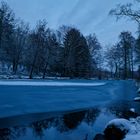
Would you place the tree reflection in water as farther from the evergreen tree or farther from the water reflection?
the evergreen tree

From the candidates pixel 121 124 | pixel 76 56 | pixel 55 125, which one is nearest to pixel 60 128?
pixel 55 125

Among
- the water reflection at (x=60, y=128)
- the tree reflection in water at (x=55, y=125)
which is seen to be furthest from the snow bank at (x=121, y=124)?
the tree reflection in water at (x=55, y=125)

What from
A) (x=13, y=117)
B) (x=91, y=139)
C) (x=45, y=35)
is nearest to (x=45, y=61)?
(x=45, y=35)

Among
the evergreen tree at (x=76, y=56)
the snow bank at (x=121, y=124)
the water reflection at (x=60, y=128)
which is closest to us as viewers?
the snow bank at (x=121, y=124)

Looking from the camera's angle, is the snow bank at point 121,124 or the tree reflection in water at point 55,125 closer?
the snow bank at point 121,124

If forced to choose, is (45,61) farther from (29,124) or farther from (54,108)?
(29,124)

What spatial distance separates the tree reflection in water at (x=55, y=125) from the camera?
403 inches

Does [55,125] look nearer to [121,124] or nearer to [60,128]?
[60,128]

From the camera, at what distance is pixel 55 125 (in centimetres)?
1228

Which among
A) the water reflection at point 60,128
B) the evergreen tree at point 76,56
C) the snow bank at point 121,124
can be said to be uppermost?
the evergreen tree at point 76,56

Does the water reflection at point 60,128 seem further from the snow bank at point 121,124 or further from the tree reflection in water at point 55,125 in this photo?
the snow bank at point 121,124

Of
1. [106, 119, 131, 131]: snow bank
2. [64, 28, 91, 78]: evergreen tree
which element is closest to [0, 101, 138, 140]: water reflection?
[106, 119, 131, 131]: snow bank

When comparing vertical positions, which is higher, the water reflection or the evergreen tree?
the evergreen tree

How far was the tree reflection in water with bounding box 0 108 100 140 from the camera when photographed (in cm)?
1024
